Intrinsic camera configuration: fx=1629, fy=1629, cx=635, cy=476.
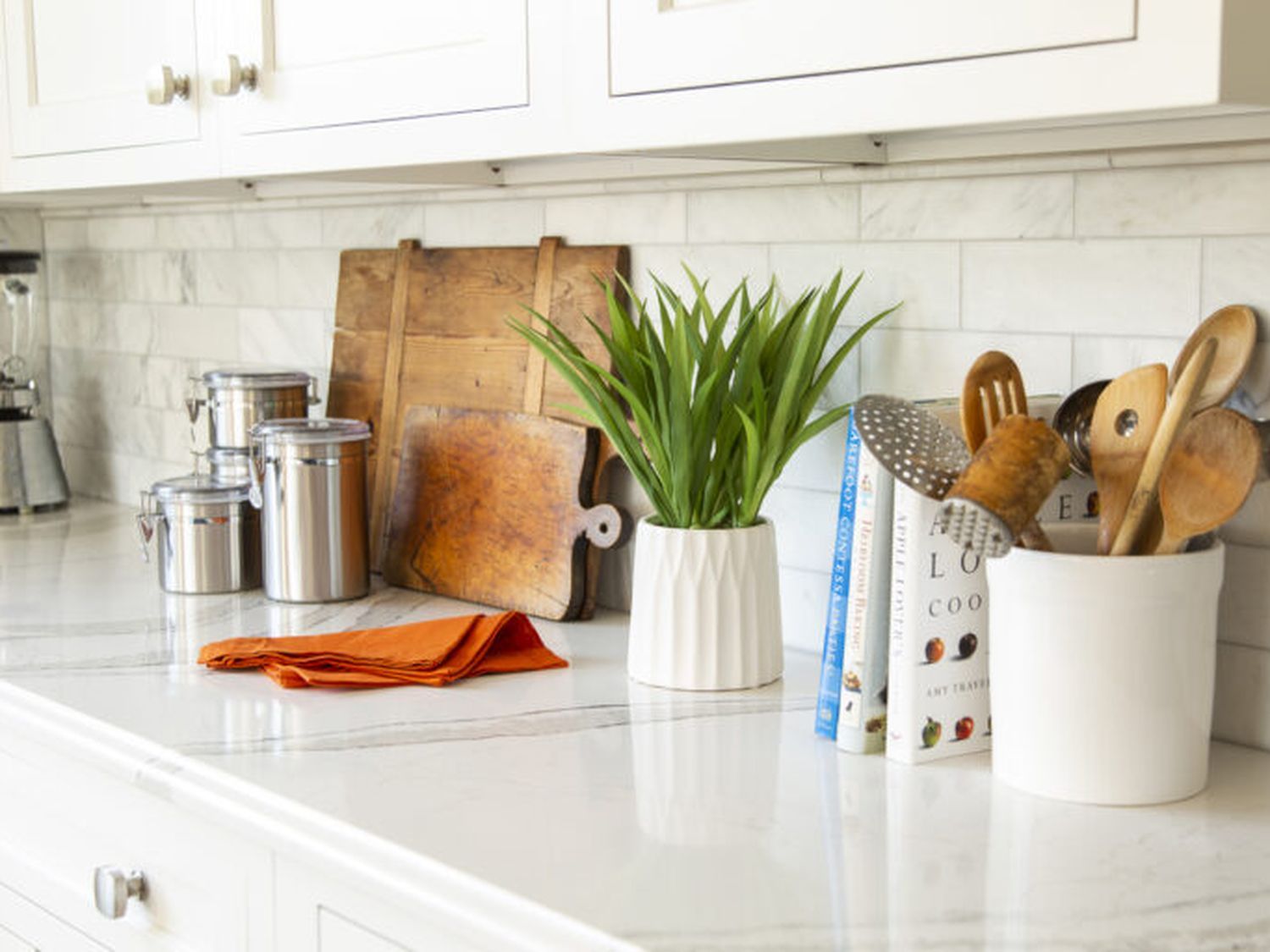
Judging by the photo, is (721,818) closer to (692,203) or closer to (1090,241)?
(1090,241)

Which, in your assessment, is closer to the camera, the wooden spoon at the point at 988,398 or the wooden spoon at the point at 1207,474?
the wooden spoon at the point at 1207,474

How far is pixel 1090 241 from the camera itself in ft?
4.75

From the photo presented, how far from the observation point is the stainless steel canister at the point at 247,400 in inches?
86.2

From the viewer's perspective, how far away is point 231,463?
2.21 metres

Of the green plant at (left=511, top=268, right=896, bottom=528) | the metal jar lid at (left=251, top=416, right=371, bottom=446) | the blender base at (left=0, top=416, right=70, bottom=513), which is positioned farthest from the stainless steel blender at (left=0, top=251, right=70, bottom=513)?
the green plant at (left=511, top=268, right=896, bottom=528)

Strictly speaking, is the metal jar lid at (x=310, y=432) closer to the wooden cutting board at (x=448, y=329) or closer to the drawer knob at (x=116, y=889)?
the wooden cutting board at (x=448, y=329)

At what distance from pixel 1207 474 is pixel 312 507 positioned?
3.70 feet

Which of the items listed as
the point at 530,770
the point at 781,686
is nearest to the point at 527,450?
the point at 781,686

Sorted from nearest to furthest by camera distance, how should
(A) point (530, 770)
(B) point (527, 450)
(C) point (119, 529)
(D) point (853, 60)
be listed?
1. (D) point (853, 60)
2. (A) point (530, 770)
3. (B) point (527, 450)
4. (C) point (119, 529)

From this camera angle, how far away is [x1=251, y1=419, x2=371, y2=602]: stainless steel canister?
6.43 ft

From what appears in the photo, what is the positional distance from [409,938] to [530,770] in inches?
8.0

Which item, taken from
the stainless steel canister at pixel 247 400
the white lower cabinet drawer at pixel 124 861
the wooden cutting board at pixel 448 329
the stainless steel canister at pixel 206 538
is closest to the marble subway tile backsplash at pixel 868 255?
the wooden cutting board at pixel 448 329

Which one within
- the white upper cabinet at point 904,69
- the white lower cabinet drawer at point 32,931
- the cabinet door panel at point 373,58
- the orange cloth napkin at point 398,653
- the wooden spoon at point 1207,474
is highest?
the cabinet door panel at point 373,58

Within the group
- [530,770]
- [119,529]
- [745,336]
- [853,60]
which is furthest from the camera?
[119,529]
